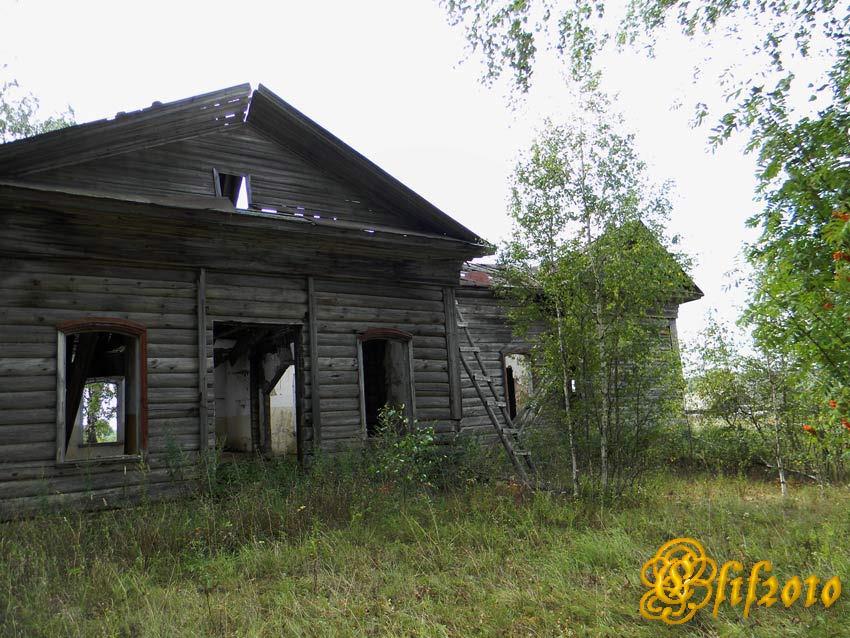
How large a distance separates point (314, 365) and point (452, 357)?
2.78m

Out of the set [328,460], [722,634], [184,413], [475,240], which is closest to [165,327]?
[184,413]

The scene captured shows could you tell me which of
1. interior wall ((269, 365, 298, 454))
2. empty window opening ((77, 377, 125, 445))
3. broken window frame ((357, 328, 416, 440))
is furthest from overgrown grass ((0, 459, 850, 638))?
empty window opening ((77, 377, 125, 445))

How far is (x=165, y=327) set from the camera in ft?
29.4

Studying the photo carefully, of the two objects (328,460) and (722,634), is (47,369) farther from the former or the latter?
(722,634)

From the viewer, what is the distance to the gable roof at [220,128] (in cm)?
852

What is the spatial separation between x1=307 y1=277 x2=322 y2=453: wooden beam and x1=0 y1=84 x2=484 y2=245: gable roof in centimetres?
236

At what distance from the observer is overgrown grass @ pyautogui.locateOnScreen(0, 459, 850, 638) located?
15.2 ft

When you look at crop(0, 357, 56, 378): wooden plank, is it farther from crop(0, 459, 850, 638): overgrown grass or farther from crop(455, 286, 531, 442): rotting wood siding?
crop(455, 286, 531, 442): rotting wood siding

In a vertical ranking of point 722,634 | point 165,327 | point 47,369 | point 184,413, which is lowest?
point 722,634

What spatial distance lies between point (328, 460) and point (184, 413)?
2.22m

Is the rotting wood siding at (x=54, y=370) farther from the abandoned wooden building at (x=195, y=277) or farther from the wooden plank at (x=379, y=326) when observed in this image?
the wooden plank at (x=379, y=326)

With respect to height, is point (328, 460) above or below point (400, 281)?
below

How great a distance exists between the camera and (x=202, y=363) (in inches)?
357

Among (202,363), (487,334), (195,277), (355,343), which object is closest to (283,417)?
(487,334)
